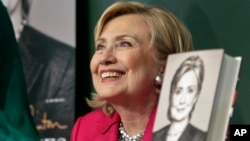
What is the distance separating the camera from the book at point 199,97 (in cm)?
52

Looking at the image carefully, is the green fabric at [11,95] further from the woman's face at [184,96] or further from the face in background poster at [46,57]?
the woman's face at [184,96]

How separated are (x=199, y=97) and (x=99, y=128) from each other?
0.42m

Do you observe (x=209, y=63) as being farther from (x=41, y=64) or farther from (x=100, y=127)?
(x=41, y=64)

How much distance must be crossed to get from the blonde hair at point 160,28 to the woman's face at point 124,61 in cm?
1

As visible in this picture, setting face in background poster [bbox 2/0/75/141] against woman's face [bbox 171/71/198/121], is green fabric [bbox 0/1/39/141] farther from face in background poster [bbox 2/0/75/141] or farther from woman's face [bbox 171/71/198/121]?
woman's face [bbox 171/71/198/121]

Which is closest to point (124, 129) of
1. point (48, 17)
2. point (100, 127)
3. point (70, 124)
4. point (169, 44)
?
point (100, 127)

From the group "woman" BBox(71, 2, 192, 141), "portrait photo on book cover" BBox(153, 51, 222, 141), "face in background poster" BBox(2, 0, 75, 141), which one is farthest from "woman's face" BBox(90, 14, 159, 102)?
"face in background poster" BBox(2, 0, 75, 141)

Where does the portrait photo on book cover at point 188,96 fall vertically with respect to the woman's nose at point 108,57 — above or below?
below

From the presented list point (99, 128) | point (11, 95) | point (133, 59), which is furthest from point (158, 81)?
point (11, 95)

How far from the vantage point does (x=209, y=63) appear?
53cm

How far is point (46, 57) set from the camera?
1.21 meters

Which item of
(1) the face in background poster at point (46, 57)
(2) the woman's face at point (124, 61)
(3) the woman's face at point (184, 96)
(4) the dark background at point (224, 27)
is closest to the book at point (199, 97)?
(3) the woman's face at point (184, 96)

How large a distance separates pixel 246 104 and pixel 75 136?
0.35 metres

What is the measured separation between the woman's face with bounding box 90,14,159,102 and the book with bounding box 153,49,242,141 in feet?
0.67
